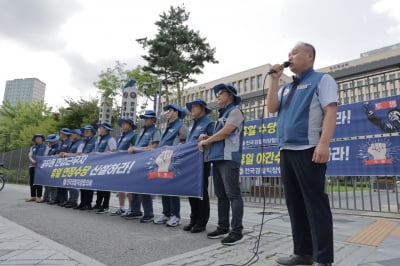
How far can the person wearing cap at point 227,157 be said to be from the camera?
11.4 ft

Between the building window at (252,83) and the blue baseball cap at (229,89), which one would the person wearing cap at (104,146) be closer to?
the blue baseball cap at (229,89)

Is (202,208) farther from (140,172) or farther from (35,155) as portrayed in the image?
(35,155)

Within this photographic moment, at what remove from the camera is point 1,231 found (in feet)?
12.7

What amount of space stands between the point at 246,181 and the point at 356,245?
533 centimetres

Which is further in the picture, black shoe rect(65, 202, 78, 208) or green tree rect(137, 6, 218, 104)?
green tree rect(137, 6, 218, 104)

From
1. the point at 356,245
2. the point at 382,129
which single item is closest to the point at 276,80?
the point at 356,245

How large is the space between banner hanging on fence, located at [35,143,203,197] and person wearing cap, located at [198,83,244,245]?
341 mm

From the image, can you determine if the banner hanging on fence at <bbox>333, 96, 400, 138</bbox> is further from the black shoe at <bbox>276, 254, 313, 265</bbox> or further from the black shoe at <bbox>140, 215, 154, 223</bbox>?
the black shoe at <bbox>140, 215, 154, 223</bbox>

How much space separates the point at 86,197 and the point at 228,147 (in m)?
3.96

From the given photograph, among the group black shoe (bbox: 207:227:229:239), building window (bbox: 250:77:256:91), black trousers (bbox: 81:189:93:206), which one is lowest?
black shoe (bbox: 207:227:229:239)

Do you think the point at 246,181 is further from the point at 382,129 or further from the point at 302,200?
the point at 302,200

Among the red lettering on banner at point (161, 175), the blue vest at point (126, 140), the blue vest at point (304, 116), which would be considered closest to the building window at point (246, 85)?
the blue vest at point (126, 140)

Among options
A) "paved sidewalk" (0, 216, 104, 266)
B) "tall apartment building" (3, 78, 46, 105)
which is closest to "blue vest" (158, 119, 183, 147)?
"paved sidewalk" (0, 216, 104, 266)

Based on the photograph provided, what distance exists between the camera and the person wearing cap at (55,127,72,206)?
7.09 metres
